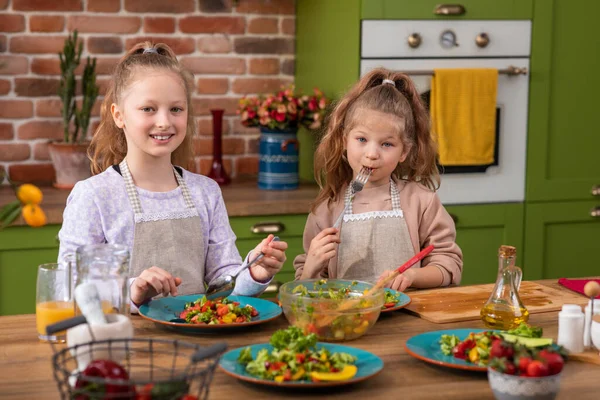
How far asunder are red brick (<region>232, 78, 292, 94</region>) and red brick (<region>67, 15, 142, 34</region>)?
1.56ft

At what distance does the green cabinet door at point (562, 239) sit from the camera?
11.8 ft

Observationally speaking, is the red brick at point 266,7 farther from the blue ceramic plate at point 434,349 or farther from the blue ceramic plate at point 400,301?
the blue ceramic plate at point 434,349

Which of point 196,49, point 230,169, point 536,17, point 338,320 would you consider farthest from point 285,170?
point 338,320

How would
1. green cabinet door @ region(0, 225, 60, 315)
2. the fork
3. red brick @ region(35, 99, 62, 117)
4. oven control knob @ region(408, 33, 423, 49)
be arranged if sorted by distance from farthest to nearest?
red brick @ region(35, 99, 62, 117), oven control knob @ region(408, 33, 423, 49), green cabinet door @ region(0, 225, 60, 315), the fork

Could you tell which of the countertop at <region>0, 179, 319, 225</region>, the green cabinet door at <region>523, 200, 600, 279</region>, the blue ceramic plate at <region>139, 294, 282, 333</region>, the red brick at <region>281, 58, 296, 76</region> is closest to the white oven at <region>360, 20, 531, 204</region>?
the green cabinet door at <region>523, 200, 600, 279</region>

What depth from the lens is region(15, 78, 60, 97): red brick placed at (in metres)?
3.52

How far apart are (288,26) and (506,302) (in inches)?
91.6

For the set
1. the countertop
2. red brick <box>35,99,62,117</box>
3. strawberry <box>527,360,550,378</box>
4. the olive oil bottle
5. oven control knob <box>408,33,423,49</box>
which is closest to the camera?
strawberry <box>527,360,550,378</box>

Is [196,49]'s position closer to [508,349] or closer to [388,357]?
[388,357]

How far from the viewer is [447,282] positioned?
7.39ft

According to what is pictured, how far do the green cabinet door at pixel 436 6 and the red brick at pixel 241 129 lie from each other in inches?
32.3

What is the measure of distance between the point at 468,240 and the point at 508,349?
220 centimetres

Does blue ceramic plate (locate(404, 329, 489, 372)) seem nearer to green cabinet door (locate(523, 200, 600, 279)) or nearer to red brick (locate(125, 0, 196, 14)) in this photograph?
green cabinet door (locate(523, 200, 600, 279))

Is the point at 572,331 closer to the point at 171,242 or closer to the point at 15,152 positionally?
the point at 171,242
